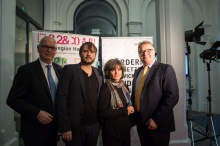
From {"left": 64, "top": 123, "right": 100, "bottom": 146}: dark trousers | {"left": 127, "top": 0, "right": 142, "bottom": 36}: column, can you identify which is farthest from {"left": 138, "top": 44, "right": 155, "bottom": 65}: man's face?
{"left": 127, "top": 0, "right": 142, "bottom": 36}: column

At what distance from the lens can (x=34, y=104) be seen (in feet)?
5.33

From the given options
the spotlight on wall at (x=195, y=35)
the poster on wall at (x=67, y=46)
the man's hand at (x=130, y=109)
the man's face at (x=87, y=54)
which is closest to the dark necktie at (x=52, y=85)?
the man's face at (x=87, y=54)

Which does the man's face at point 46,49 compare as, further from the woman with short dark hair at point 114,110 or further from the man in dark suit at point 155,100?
the man in dark suit at point 155,100

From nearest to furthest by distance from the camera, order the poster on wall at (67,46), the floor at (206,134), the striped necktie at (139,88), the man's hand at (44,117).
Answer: the man's hand at (44,117), the striped necktie at (139,88), the poster on wall at (67,46), the floor at (206,134)

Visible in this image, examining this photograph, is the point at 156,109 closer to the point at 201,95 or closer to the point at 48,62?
the point at 48,62

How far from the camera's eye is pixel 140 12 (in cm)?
558

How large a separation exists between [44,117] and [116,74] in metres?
0.77

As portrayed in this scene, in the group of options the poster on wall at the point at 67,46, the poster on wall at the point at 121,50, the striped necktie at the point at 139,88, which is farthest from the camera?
the poster on wall at the point at 121,50

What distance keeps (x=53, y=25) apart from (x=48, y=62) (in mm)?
3834

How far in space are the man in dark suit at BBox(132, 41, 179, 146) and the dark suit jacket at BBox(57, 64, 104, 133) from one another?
0.58 meters

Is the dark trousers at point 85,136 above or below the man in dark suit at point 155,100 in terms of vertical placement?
below

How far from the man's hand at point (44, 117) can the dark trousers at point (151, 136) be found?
0.86 m

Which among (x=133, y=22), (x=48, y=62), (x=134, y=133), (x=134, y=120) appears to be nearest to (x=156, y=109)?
(x=134, y=120)

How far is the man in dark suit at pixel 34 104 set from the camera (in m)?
1.55
